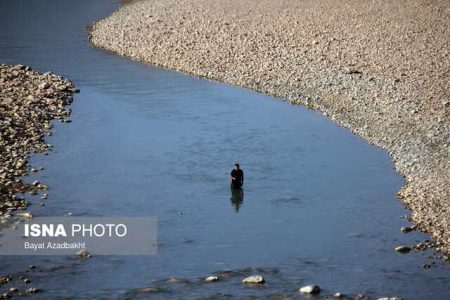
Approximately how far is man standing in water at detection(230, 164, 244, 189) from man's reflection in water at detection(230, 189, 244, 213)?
153 mm

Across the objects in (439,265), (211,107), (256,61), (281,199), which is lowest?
(439,265)

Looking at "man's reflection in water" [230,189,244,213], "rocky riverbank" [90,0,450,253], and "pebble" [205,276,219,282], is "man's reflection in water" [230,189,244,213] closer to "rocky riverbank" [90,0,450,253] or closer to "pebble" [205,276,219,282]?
"pebble" [205,276,219,282]

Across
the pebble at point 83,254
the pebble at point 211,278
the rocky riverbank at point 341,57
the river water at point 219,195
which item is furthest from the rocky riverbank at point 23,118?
the rocky riverbank at point 341,57

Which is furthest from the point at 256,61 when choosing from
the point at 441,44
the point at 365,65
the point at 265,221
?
the point at 265,221

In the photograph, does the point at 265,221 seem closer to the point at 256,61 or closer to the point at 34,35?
the point at 256,61

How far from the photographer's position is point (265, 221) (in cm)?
2280

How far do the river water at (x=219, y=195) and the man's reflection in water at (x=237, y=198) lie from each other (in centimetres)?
8

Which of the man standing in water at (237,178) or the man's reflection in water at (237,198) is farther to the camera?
the man standing in water at (237,178)

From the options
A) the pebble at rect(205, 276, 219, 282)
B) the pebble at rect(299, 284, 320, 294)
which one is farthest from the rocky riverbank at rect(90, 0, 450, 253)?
the pebble at rect(205, 276, 219, 282)

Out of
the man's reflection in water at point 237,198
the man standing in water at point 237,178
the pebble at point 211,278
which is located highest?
the man standing in water at point 237,178

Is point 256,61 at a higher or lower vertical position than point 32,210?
higher

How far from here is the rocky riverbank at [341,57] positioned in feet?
91.2

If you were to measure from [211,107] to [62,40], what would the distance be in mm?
17384

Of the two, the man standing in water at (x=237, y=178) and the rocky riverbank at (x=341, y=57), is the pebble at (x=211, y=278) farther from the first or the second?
the rocky riverbank at (x=341, y=57)
